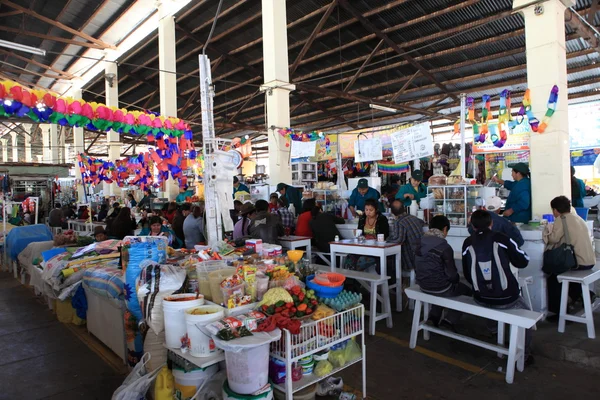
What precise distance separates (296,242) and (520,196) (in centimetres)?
337

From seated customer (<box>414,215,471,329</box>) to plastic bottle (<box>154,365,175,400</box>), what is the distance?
94.8 inches

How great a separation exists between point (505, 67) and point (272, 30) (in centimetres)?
650

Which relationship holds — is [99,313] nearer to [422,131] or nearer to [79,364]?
[79,364]

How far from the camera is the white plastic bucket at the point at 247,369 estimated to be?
7.52 ft

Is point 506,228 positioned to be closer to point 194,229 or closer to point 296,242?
point 296,242

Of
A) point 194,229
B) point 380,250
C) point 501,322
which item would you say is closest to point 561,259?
point 501,322

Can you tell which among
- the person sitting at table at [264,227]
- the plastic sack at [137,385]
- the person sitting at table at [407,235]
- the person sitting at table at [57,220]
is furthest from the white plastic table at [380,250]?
the person sitting at table at [57,220]

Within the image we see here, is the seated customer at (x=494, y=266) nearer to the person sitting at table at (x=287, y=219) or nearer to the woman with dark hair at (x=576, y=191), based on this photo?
the woman with dark hair at (x=576, y=191)

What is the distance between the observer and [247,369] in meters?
2.29

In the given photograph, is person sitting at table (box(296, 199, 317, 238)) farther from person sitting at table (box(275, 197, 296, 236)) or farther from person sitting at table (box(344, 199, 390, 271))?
person sitting at table (box(344, 199, 390, 271))

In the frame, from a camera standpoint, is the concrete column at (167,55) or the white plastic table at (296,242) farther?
the concrete column at (167,55)

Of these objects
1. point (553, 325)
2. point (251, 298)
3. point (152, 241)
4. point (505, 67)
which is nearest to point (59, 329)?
point (152, 241)

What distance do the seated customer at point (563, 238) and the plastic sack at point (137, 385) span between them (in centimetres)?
431

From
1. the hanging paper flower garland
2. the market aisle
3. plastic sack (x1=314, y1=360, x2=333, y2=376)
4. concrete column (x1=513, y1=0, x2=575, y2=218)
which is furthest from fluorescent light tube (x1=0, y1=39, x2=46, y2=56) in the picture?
concrete column (x1=513, y1=0, x2=575, y2=218)
